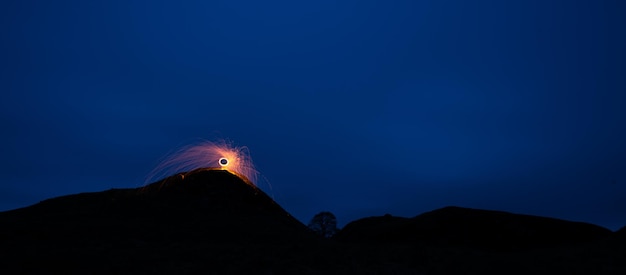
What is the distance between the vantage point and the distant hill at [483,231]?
143 feet

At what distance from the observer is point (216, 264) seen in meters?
19.8

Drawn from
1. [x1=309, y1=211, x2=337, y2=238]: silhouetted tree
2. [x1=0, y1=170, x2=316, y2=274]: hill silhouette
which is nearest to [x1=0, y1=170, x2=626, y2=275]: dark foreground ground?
[x1=0, y1=170, x2=316, y2=274]: hill silhouette

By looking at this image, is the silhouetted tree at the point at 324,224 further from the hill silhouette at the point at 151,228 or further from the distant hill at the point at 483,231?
the hill silhouette at the point at 151,228

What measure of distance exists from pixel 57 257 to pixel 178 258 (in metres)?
6.36

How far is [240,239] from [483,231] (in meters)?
31.4

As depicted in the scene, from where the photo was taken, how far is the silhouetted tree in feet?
258

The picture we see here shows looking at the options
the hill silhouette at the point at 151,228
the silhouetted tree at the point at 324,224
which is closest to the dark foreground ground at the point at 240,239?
the hill silhouette at the point at 151,228

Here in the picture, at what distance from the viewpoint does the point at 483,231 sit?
45812 millimetres

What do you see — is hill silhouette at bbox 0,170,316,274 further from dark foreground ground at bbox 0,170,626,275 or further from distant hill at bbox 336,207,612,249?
distant hill at bbox 336,207,612,249

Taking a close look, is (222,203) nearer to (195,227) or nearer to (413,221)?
(195,227)

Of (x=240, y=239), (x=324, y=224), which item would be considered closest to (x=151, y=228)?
(x=240, y=239)

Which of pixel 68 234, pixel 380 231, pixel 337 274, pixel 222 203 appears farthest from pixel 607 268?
pixel 68 234

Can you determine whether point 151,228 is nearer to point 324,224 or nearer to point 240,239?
point 240,239

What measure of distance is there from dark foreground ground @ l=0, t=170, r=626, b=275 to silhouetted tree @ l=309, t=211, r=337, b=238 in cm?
2430
